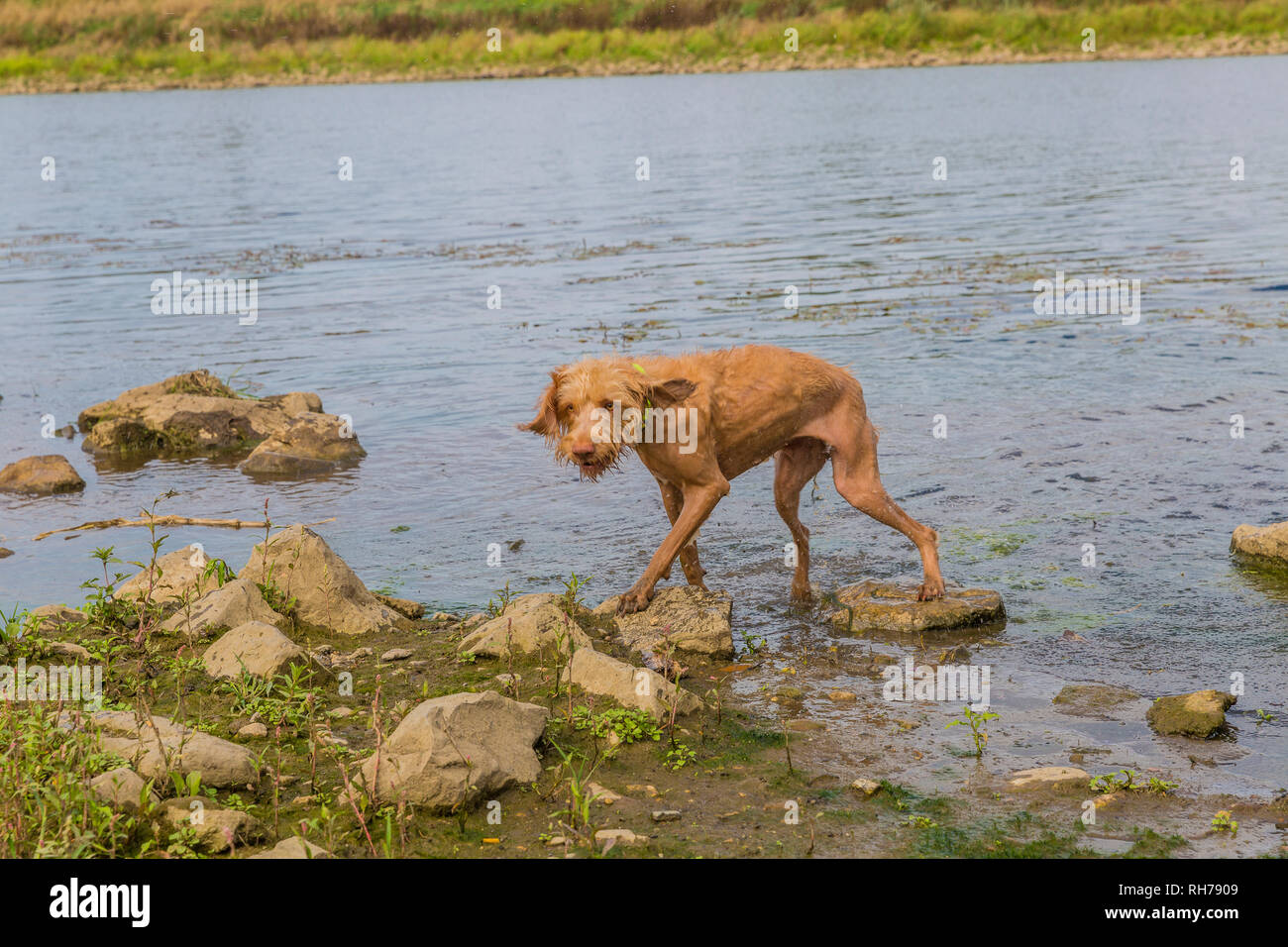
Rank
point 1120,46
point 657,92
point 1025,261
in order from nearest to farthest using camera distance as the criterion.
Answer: point 1025,261 → point 657,92 → point 1120,46

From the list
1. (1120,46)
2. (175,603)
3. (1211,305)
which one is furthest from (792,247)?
(1120,46)

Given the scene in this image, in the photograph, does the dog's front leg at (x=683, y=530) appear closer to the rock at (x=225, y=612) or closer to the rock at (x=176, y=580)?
the rock at (x=225, y=612)

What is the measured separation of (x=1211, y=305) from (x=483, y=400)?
9.62 m

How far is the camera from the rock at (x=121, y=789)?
530cm

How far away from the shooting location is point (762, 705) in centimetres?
691

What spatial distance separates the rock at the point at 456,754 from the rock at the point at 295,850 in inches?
17.1

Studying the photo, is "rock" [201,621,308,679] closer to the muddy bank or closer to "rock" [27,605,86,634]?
the muddy bank

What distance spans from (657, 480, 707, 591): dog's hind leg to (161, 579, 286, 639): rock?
98.0 inches

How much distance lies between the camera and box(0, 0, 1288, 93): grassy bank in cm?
6662

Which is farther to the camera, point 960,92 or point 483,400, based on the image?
point 960,92

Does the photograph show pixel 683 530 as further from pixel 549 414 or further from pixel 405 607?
pixel 405 607

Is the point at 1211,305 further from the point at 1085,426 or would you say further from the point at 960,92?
the point at 960,92

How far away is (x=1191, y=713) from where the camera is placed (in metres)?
6.34

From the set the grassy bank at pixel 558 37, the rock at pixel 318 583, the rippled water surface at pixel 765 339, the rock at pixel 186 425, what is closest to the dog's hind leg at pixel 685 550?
the rippled water surface at pixel 765 339
